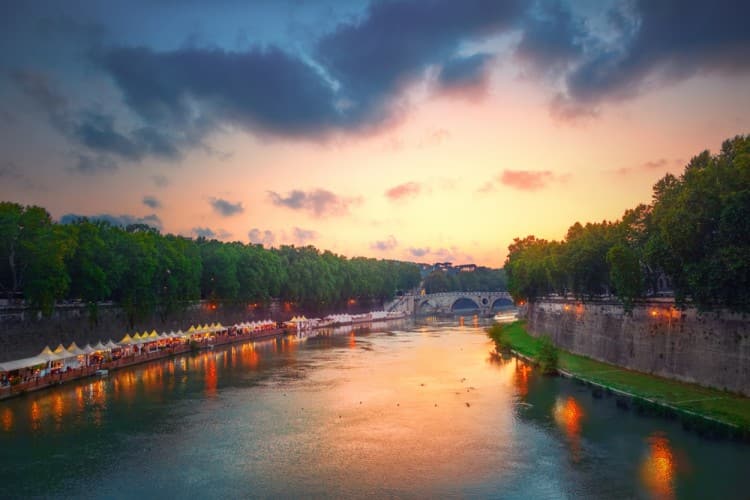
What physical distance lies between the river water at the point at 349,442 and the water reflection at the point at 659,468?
10cm

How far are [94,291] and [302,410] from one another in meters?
35.8

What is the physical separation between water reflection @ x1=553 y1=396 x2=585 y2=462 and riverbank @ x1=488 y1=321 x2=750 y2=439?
3336 millimetres

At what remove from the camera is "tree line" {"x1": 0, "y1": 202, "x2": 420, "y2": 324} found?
57.3 metres

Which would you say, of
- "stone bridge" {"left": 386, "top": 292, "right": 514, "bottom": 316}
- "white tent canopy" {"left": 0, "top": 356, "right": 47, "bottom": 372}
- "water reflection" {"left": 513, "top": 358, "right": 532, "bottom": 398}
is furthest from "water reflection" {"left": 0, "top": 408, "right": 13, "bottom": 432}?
"stone bridge" {"left": 386, "top": 292, "right": 514, "bottom": 316}

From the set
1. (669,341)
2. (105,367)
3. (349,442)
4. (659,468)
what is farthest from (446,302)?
(659,468)

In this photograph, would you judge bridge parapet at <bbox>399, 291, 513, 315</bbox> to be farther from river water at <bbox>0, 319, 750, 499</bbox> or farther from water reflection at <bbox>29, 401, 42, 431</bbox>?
water reflection at <bbox>29, 401, 42, 431</bbox>

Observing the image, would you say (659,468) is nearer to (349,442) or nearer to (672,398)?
(672,398)

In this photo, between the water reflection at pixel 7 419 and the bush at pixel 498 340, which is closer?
the water reflection at pixel 7 419

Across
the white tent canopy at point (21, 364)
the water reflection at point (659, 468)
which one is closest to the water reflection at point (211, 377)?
the white tent canopy at point (21, 364)

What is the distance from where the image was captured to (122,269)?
230 ft

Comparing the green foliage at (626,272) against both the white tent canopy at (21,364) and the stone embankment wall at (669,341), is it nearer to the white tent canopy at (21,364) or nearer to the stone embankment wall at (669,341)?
the stone embankment wall at (669,341)

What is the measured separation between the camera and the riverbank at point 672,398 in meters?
32.9

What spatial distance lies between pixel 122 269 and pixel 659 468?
61.2m

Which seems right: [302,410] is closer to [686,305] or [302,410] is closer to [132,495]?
[132,495]
